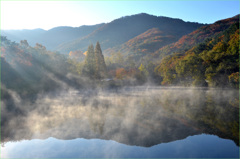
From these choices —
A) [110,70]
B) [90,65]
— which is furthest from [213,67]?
[110,70]

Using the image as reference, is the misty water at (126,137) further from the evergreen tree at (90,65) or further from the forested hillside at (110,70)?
the evergreen tree at (90,65)

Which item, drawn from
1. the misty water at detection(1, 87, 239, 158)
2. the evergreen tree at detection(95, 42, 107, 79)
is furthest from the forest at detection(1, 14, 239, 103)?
the misty water at detection(1, 87, 239, 158)

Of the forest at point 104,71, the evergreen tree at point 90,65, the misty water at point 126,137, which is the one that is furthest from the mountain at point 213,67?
the misty water at point 126,137

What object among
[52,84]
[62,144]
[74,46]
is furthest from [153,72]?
[74,46]

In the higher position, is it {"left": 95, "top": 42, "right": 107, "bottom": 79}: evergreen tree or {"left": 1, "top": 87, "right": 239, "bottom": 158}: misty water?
{"left": 95, "top": 42, "right": 107, "bottom": 79}: evergreen tree

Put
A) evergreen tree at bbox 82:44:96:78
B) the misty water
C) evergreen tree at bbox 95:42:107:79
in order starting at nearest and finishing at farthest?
1. the misty water
2. evergreen tree at bbox 82:44:96:78
3. evergreen tree at bbox 95:42:107:79

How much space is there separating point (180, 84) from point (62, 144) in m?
48.5

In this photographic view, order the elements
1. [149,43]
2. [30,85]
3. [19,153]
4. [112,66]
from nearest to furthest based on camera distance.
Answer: [19,153], [30,85], [112,66], [149,43]

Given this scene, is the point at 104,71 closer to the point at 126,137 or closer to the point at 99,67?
the point at 99,67

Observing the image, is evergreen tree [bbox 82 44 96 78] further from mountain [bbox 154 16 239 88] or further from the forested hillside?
mountain [bbox 154 16 239 88]

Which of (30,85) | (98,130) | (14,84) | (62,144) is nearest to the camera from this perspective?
(62,144)

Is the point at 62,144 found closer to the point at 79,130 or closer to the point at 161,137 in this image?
the point at 79,130

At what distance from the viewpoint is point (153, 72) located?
6994 centimetres

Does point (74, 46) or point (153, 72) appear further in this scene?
point (74, 46)
